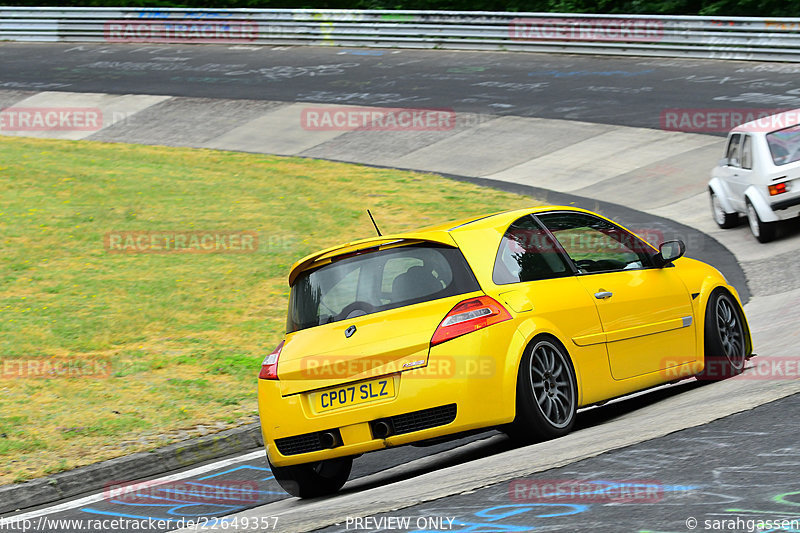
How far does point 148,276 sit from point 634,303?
8592mm

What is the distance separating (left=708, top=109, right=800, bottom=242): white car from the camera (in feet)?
48.4

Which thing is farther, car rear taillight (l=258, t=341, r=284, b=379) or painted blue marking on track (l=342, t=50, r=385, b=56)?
painted blue marking on track (l=342, t=50, r=385, b=56)

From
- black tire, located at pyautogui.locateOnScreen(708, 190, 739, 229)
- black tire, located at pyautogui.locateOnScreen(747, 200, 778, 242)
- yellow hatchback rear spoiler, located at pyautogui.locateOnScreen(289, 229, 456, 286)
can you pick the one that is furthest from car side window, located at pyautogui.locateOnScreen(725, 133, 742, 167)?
yellow hatchback rear spoiler, located at pyautogui.locateOnScreen(289, 229, 456, 286)

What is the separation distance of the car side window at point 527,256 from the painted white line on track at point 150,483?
8.60 ft

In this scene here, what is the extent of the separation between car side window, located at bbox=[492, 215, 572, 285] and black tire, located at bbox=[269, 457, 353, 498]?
1516 mm

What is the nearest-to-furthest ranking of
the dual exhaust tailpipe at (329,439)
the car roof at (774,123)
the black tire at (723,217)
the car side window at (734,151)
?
1. the dual exhaust tailpipe at (329,439)
2. the car roof at (774,123)
3. the car side window at (734,151)
4. the black tire at (723,217)

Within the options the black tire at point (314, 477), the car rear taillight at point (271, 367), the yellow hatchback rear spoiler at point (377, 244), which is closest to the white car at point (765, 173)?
the yellow hatchback rear spoiler at point (377, 244)

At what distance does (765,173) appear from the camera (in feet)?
49.1

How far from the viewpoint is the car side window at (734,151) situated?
15938 millimetres

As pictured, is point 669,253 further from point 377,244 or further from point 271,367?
point 271,367

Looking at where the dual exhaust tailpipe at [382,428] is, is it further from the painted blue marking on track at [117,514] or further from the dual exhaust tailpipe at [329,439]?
the painted blue marking on track at [117,514]

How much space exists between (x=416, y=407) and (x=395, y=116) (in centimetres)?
1965

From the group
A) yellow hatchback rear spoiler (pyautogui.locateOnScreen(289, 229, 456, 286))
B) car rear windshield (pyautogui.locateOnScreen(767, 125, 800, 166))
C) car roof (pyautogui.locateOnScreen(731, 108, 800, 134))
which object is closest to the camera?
yellow hatchback rear spoiler (pyautogui.locateOnScreen(289, 229, 456, 286))

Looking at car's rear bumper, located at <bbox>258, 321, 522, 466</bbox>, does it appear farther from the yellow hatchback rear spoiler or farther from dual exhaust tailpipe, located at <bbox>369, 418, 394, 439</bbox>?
the yellow hatchback rear spoiler
